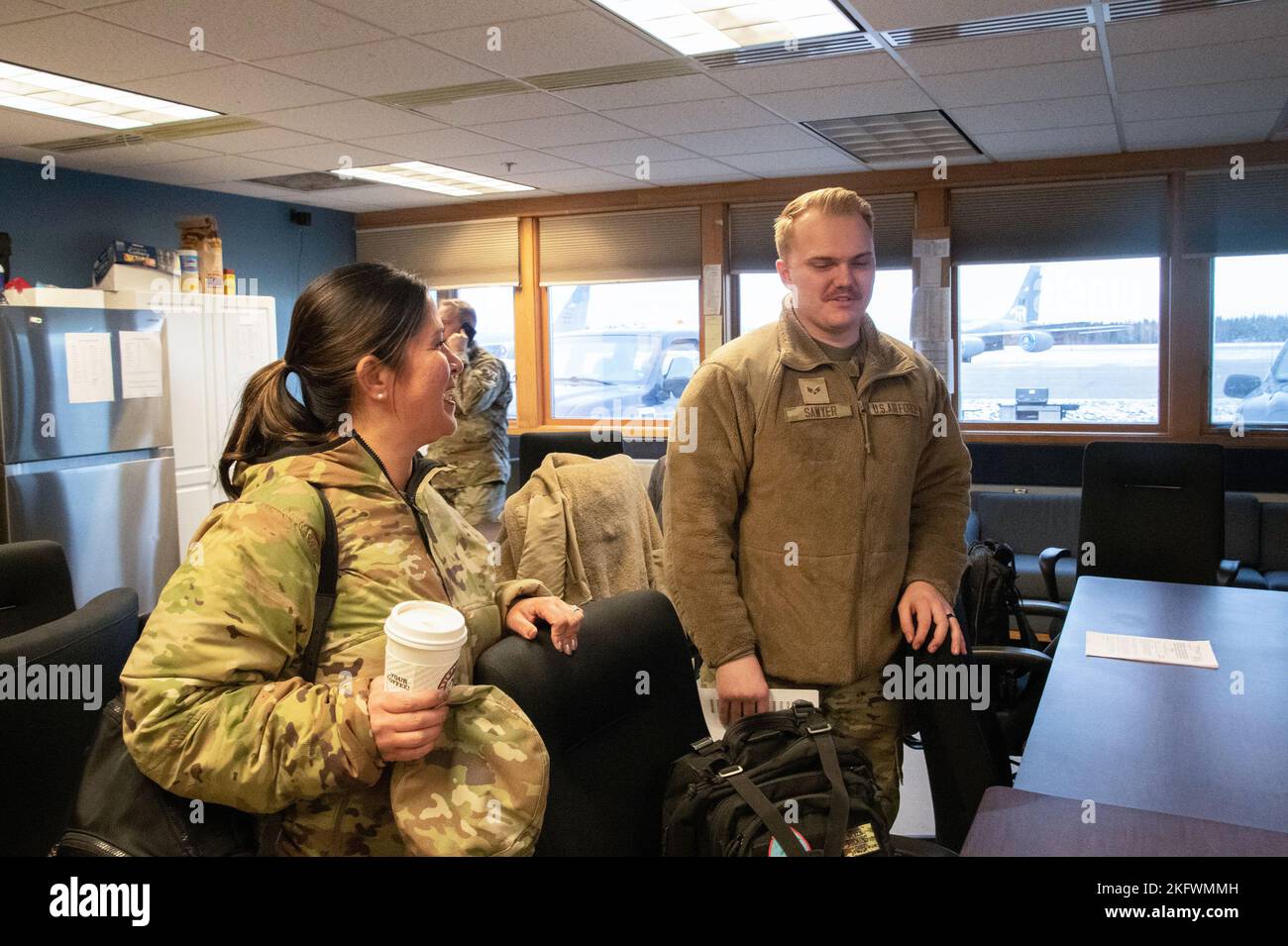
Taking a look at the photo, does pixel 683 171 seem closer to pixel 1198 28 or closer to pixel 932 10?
pixel 932 10

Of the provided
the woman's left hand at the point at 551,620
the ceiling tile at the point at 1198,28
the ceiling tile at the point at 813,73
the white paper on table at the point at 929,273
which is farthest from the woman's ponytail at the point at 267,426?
the white paper on table at the point at 929,273

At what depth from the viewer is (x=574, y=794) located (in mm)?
1379

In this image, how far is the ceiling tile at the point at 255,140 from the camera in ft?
15.7

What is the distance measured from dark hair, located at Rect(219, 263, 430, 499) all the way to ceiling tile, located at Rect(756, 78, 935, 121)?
3257 mm

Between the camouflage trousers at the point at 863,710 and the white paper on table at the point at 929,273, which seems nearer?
the camouflage trousers at the point at 863,710

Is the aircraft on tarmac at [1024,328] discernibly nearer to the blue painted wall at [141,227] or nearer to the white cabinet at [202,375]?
the white cabinet at [202,375]

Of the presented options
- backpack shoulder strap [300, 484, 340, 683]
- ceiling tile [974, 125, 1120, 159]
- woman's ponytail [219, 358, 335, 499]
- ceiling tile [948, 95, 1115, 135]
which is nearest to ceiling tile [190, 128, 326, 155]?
ceiling tile [948, 95, 1115, 135]

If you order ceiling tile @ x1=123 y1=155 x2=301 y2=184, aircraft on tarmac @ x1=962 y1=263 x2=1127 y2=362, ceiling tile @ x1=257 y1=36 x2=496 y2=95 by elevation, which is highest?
Result: ceiling tile @ x1=123 y1=155 x2=301 y2=184

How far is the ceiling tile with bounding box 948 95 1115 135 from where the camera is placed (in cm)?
442

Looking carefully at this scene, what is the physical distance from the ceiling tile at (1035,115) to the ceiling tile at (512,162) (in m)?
2.09

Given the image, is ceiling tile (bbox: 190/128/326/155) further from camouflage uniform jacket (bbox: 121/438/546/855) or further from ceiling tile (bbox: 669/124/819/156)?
camouflage uniform jacket (bbox: 121/438/546/855)

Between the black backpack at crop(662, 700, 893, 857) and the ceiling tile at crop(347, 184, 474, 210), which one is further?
the ceiling tile at crop(347, 184, 474, 210)

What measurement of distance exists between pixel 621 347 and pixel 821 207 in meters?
5.28
